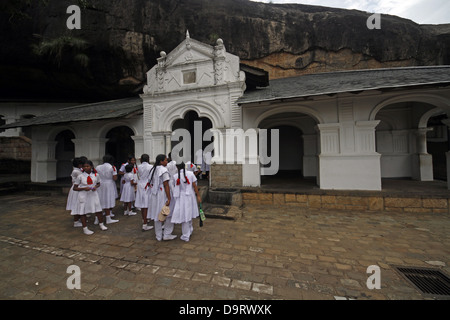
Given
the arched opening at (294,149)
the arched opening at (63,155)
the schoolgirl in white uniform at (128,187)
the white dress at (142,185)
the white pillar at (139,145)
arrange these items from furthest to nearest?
the arched opening at (63,155) → the arched opening at (294,149) → the white pillar at (139,145) → the schoolgirl in white uniform at (128,187) → the white dress at (142,185)

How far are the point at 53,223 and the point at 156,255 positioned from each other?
4.00 meters

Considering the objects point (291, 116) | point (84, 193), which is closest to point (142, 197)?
point (84, 193)

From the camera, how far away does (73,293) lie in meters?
2.38

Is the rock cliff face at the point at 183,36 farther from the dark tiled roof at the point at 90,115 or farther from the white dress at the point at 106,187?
the white dress at the point at 106,187

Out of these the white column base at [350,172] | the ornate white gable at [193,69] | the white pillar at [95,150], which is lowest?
the white column base at [350,172]

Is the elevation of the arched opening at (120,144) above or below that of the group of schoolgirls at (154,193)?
above

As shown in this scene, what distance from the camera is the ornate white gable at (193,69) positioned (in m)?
7.69

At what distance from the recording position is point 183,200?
3.87m

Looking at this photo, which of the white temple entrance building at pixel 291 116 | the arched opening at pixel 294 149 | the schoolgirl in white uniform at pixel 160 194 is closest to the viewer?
the schoolgirl in white uniform at pixel 160 194

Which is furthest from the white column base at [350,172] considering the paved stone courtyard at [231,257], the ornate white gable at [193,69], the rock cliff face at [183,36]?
the rock cliff face at [183,36]

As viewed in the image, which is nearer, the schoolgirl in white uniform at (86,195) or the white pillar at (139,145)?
the schoolgirl in white uniform at (86,195)

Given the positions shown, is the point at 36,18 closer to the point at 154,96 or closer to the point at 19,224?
the point at 154,96

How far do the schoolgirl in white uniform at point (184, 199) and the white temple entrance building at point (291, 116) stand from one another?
12.0ft

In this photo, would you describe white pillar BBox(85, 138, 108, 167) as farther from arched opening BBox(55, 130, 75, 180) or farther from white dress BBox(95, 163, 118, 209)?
white dress BBox(95, 163, 118, 209)
